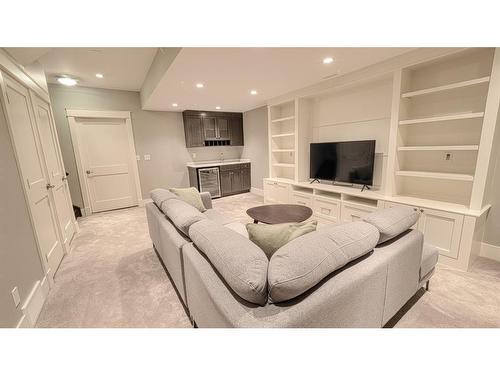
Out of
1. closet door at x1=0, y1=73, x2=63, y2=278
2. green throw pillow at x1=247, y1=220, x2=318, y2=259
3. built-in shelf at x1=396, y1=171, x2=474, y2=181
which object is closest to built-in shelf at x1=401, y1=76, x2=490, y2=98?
built-in shelf at x1=396, y1=171, x2=474, y2=181

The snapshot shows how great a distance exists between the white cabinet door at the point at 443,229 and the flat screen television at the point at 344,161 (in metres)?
0.84

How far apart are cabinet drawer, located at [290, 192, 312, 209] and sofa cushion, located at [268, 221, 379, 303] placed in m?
2.25

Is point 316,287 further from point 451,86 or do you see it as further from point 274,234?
point 451,86

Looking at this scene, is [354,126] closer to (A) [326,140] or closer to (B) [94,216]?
(A) [326,140]

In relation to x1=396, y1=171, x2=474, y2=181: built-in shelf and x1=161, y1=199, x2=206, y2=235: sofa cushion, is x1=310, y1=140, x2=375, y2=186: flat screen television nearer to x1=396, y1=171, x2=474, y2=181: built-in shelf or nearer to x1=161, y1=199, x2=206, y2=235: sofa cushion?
x1=396, y1=171, x2=474, y2=181: built-in shelf

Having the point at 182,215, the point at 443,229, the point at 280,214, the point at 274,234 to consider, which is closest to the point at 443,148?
the point at 443,229

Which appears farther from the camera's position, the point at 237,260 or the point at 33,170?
the point at 33,170

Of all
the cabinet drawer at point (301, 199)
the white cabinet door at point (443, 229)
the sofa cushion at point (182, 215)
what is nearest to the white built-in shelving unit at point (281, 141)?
the cabinet drawer at point (301, 199)

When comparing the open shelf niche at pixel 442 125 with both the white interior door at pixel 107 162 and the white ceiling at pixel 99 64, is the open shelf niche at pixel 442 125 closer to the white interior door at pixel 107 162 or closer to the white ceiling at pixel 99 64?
the white ceiling at pixel 99 64

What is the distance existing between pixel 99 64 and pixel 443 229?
475cm

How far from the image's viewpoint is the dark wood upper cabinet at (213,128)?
506 cm

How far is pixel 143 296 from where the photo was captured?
6.06ft

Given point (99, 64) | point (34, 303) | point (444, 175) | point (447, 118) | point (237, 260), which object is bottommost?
point (34, 303)

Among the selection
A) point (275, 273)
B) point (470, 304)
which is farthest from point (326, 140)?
point (275, 273)
